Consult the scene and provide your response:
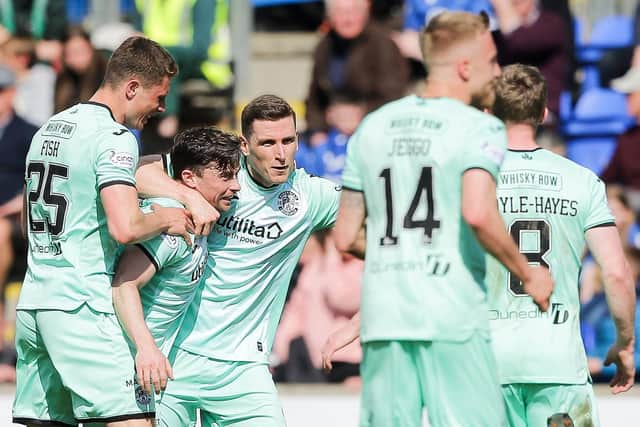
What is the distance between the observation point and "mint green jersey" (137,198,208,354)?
17.7 feet

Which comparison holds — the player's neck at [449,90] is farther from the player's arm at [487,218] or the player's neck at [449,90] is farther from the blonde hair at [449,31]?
the player's arm at [487,218]

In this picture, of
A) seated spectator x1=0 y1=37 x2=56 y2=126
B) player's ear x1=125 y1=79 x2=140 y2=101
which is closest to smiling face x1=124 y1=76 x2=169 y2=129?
player's ear x1=125 y1=79 x2=140 y2=101

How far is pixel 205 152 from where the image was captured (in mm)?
5633

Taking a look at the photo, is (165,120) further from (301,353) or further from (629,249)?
(629,249)

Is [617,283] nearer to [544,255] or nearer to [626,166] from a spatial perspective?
[544,255]

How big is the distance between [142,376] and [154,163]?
109 cm

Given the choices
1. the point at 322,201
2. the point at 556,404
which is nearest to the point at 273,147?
the point at 322,201

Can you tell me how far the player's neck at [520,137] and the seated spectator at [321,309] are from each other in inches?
154

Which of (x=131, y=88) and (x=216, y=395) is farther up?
(x=131, y=88)

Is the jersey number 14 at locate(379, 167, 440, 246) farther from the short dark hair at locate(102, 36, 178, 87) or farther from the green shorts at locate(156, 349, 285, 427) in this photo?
the green shorts at locate(156, 349, 285, 427)

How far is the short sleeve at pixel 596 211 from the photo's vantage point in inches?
222

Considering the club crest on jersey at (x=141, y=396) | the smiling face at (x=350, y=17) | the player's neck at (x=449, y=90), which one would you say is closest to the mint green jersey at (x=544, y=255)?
the player's neck at (x=449, y=90)

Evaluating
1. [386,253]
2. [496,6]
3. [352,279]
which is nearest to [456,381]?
[386,253]

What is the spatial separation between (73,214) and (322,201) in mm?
1295
